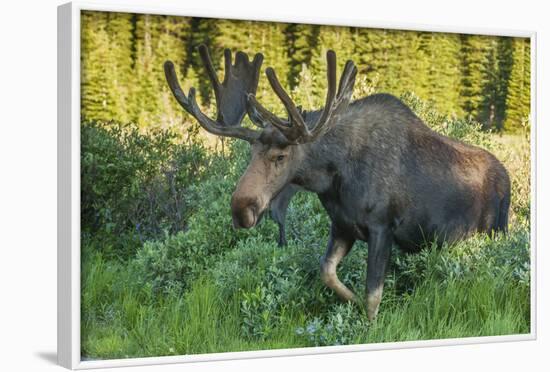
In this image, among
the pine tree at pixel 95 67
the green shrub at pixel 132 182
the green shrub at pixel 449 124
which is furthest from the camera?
the green shrub at pixel 449 124

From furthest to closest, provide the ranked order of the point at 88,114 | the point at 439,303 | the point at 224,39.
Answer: the point at 439,303 < the point at 224,39 < the point at 88,114

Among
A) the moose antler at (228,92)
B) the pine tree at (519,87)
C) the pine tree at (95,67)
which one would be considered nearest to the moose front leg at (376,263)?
the moose antler at (228,92)

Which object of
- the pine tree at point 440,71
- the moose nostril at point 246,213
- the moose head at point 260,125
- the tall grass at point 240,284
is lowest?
the tall grass at point 240,284

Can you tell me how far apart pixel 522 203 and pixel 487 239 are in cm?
52

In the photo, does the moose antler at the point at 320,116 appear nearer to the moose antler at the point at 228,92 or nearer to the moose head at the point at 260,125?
the moose head at the point at 260,125

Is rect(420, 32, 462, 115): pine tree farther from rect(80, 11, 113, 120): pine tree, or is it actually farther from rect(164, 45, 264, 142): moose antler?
rect(80, 11, 113, 120): pine tree

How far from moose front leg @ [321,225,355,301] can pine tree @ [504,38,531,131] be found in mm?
1731

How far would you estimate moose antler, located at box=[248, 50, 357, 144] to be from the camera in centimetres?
666

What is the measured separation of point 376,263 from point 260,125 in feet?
3.95

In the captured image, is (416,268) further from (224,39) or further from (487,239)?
(224,39)

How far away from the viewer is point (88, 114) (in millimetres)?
6656

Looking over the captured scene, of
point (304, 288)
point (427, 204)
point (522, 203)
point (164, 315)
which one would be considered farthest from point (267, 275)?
point (522, 203)

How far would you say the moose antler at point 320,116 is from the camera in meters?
6.66

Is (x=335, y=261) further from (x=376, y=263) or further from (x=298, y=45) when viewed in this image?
(x=298, y=45)
